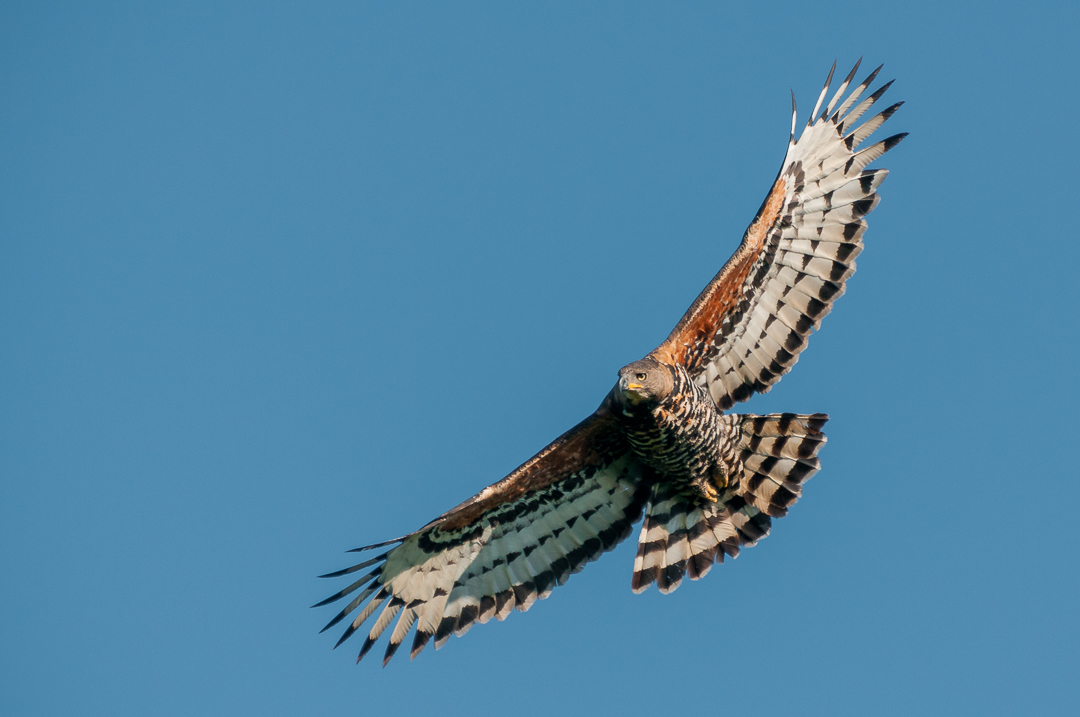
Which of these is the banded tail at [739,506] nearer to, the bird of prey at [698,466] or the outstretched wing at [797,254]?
the bird of prey at [698,466]

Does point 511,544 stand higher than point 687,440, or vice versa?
point 511,544

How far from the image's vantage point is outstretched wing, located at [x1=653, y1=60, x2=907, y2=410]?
1024cm

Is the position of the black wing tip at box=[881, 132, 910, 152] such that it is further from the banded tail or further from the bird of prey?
the banded tail

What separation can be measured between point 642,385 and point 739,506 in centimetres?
189

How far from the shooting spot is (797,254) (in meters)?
10.3

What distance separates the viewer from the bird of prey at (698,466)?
33.6 feet

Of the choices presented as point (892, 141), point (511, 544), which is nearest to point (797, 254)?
point (892, 141)

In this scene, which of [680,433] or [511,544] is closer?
[680,433]

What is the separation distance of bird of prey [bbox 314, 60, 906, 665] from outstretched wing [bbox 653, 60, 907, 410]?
0.01m

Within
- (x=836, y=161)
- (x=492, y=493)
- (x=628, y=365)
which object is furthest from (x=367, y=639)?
(x=836, y=161)

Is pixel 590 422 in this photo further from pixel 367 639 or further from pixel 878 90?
pixel 878 90

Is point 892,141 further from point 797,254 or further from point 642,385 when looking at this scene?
point 642,385

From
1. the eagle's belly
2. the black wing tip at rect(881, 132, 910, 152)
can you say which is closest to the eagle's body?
the eagle's belly

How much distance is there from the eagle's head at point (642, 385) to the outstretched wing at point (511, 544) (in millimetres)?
858
